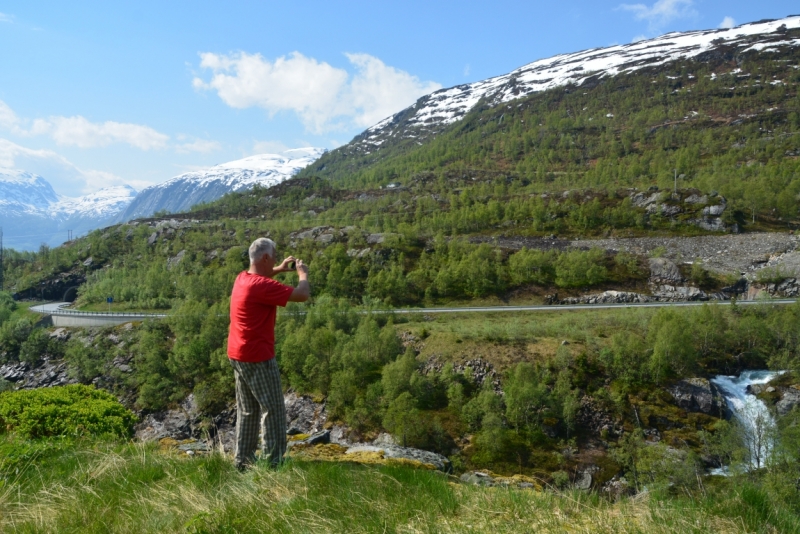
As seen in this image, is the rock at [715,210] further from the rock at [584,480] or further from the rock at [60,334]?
the rock at [60,334]

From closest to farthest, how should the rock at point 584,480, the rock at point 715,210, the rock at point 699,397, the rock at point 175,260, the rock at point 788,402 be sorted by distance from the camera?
1. the rock at point 584,480
2. the rock at point 788,402
3. the rock at point 699,397
4. the rock at point 715,210
5. the rock at point 175,260

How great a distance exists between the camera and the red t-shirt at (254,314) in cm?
602

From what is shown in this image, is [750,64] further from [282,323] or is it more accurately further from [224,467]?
[224,467]

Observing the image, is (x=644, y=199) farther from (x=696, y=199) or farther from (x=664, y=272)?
(x=664, y=272)

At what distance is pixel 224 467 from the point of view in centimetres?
625

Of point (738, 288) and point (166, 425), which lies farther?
point (738, 288)

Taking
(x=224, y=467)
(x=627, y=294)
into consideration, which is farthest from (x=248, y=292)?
(x=627, y=294)

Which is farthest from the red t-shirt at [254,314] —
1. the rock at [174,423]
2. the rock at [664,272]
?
the rock at [664,272]

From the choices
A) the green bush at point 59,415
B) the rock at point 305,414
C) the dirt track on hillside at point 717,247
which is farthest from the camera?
the dirt track on hillside at point 717,247

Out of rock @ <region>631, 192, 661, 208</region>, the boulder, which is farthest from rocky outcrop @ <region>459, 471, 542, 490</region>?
rock @ <region>631, 192, 661, 208</region>

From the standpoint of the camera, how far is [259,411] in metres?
6.67

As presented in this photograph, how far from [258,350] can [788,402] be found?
4065 cm

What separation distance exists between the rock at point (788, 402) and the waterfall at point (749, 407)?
1.00 m

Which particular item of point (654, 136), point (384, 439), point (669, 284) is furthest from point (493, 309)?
point (654, 136)
